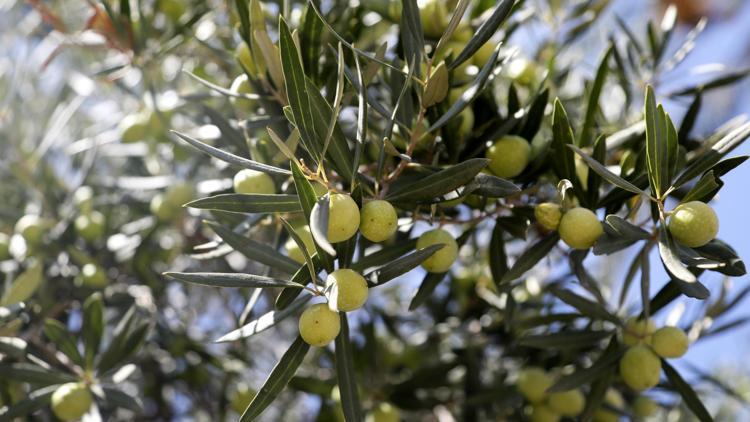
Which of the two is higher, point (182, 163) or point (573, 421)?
point (182, 163)

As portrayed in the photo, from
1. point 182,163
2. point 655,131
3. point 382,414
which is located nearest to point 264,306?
point 182,163

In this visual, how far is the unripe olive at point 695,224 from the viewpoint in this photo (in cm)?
113

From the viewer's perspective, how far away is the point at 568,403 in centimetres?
184

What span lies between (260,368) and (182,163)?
0.77 metres

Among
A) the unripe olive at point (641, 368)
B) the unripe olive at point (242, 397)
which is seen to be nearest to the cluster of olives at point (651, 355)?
the unripe olive at point (641, 368)

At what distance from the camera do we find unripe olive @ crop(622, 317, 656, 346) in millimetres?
1535

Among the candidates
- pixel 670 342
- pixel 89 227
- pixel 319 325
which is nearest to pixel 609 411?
pixel 670 342

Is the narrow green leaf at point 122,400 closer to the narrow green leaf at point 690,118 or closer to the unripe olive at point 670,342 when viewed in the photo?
the unripe olive at point 670,342

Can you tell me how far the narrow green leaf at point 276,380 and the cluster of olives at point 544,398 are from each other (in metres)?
0.85

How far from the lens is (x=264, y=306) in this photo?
8.61 ft

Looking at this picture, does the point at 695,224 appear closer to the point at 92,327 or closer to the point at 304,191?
the point at 304,191

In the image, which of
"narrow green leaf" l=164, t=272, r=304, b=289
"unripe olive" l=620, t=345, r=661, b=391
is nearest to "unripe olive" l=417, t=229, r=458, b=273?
"narrow green leaf" l=164, t=272, r=304, b=289

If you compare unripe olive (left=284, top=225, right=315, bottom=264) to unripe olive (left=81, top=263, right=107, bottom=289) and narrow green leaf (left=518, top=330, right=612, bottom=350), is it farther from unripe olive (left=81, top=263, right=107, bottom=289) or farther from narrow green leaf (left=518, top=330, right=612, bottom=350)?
unripe olive (left=81, top=263, right=107, bottom=289)

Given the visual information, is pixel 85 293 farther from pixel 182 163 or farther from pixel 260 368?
pixel 260 368
